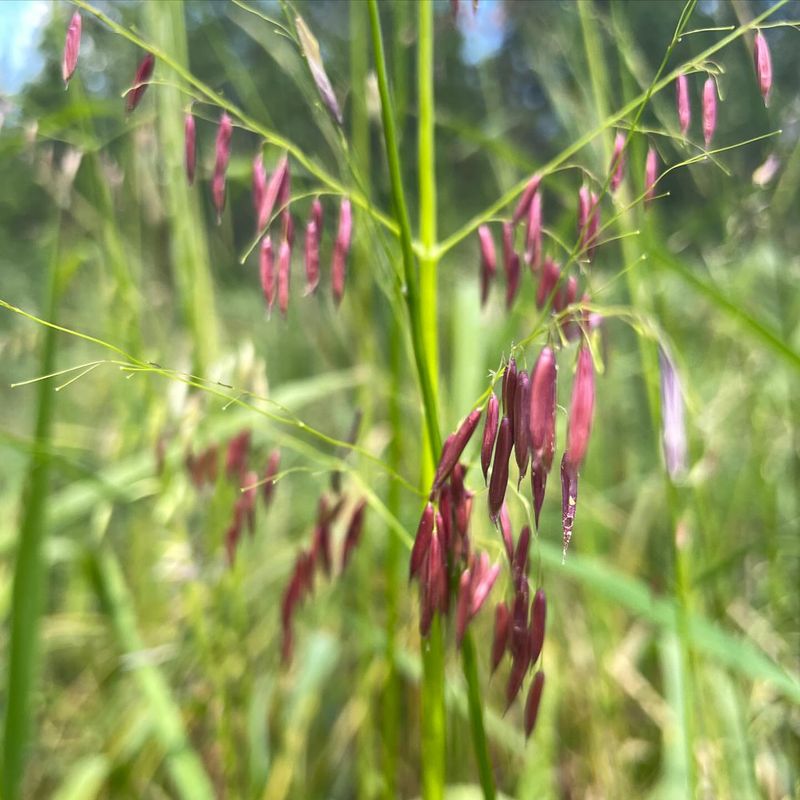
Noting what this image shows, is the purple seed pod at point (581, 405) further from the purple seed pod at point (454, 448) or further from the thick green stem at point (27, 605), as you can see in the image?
the thick green stem at point (27, 605)

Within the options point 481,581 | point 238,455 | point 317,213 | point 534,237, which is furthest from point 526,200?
point 238,455

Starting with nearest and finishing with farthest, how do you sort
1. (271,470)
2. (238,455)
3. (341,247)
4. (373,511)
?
(341,247)
(271,470)
(238,455)
(373,511)

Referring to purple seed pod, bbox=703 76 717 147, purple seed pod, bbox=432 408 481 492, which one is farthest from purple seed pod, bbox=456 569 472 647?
purple seed pod, bbox=703 76 717 147

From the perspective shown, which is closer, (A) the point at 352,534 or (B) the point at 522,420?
(B) the point at 522,420

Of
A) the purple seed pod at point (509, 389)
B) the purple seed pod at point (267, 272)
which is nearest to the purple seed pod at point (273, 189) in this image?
the purple seed pod at point (267, 272)

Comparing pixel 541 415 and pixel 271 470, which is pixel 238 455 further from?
pixel 541 415

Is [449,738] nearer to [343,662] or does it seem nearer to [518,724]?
[518,724]
